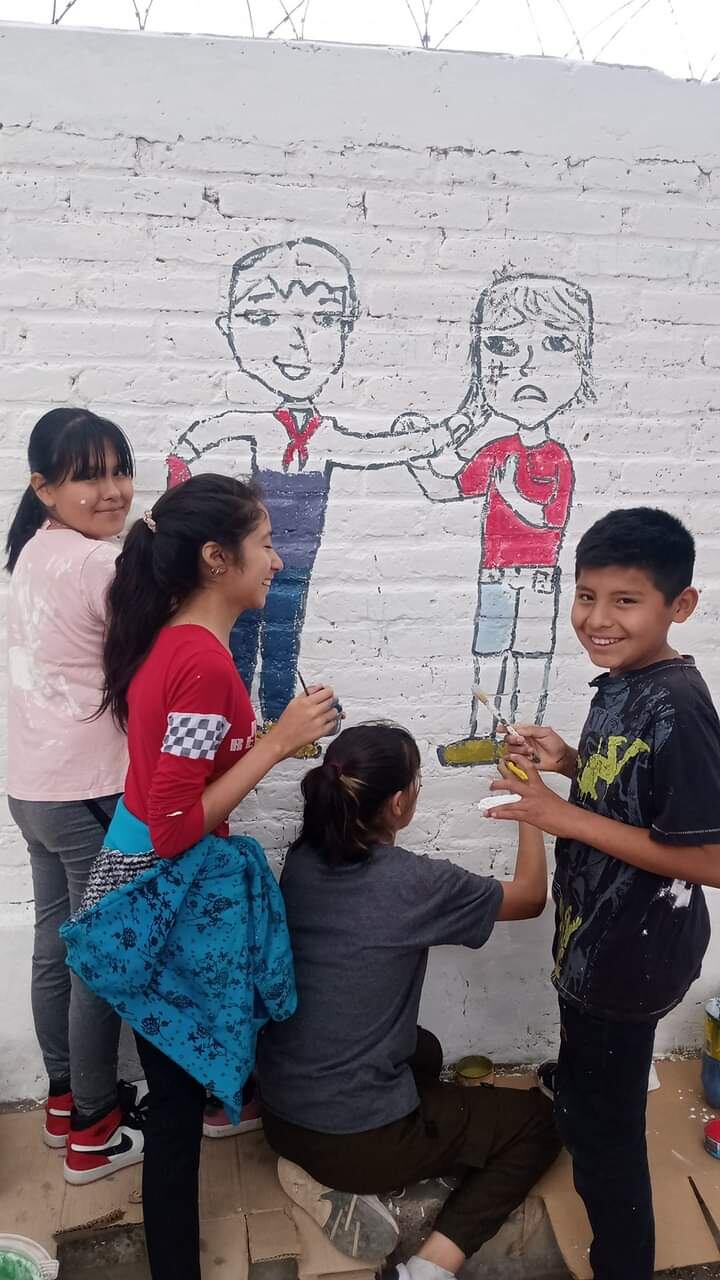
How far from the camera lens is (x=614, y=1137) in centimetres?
185

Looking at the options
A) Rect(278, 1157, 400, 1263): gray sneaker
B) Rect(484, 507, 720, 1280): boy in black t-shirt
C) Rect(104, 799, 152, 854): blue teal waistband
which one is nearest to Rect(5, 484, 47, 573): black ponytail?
Rect(104, 799, 152, 854): blue teal waistband

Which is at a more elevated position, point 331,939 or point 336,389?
point 336,389

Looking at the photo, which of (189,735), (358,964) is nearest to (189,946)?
(358,964)

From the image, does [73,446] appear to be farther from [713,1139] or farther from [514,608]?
[713,1139]

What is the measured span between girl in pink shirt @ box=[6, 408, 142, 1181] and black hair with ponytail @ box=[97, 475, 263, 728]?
0.12 metres

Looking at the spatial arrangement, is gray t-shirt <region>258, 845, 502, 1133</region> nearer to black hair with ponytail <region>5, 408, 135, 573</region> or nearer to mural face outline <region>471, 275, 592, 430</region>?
black hair with ponytail <region>5, 408, 135, 573</region>

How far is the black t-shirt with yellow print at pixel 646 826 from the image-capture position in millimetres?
1670

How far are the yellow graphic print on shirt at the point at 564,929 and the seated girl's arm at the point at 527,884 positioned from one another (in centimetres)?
7

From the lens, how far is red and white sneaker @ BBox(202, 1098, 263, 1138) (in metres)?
2.39

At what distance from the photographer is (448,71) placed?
2162mm

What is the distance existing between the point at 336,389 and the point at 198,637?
79 cm

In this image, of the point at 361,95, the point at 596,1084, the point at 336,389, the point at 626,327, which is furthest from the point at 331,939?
the point at 361,95

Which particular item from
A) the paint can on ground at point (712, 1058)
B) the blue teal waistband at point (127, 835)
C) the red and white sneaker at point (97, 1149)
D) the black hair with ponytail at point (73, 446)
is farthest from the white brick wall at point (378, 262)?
the paint can on ground at point (712, 1058)

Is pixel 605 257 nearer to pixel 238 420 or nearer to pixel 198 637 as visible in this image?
pixel 238 420
